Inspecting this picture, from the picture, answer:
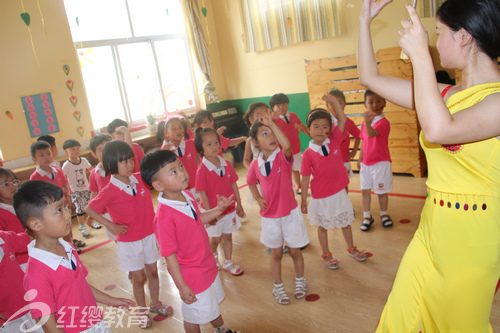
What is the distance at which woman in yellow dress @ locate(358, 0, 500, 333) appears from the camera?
0.95m

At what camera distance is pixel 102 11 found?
6137 millimetres

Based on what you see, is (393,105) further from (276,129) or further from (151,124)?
(151,124)

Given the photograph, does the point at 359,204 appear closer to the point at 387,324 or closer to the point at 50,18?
the point at 387,324

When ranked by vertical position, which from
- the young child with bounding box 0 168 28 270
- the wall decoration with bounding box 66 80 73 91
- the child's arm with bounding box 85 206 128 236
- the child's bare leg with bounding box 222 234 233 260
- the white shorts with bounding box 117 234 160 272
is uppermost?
the wall decoration with bounding box 66 80 73 91

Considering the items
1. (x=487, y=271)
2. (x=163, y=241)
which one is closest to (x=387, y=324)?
(x=487, y=271)

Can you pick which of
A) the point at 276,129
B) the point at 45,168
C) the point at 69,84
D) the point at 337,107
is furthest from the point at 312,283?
the point at 69,84

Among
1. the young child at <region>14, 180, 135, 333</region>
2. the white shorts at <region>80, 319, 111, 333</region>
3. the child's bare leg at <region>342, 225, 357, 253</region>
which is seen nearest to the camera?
the young child at <region>14, 180, 135, 333</region>

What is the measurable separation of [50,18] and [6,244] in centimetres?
449

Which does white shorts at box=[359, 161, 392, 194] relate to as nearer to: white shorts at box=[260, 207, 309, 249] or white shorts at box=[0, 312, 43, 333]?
white shorts at box=[260, 207, 309, 249]

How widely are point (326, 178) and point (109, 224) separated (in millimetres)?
1528

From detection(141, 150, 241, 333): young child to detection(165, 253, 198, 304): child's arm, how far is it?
0.5 inches

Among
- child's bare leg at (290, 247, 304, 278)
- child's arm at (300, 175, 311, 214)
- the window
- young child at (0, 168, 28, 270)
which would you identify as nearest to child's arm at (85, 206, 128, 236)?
young child at (0, 168, 28, 270)

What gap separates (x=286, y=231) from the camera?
7.97ft

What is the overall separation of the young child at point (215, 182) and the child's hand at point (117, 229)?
654 millimetres
